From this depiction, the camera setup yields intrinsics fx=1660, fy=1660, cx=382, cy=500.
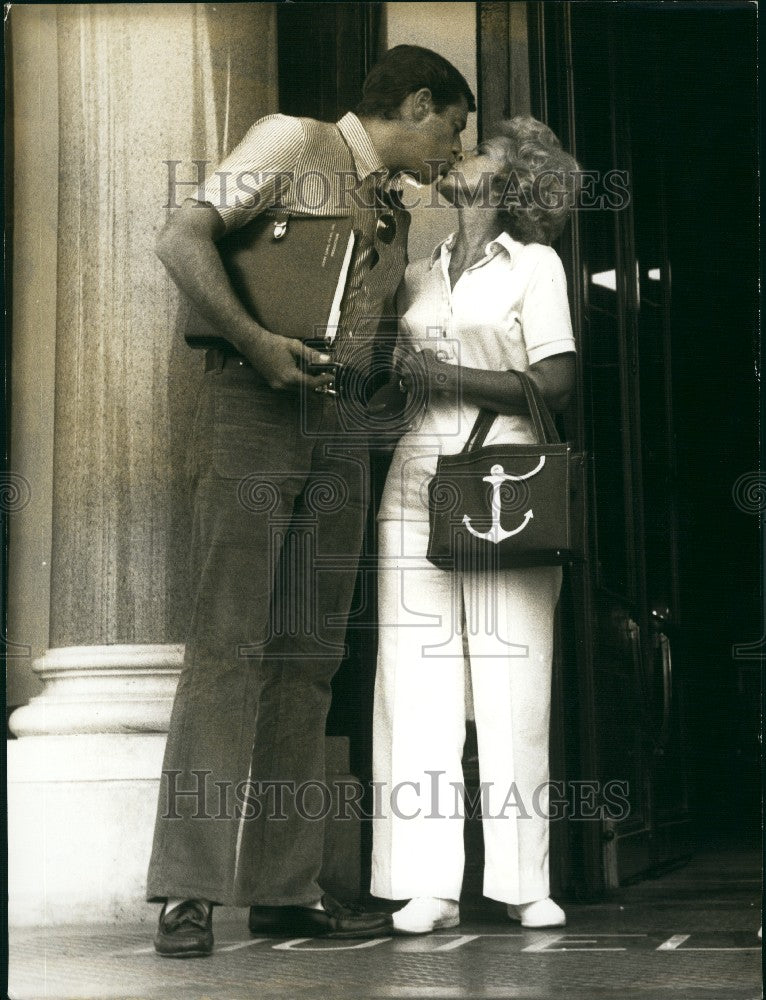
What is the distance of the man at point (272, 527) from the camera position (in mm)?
4609

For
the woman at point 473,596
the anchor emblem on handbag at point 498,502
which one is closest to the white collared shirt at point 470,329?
the woman at point 473,596

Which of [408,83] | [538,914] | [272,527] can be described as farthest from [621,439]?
[538,914]

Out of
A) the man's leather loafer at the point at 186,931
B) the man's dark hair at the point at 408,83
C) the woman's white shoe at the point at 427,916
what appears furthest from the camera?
the man's dark hair at the point at 408,83

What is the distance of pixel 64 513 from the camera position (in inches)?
190

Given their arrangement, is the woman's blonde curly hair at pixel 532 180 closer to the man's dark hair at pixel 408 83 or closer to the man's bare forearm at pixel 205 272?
the man's dark hair at pixel 408 83

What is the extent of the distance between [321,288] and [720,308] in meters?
1.19

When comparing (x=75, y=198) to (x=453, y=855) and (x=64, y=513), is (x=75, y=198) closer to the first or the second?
(x=64, y=513)

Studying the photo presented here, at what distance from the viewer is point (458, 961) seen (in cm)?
446

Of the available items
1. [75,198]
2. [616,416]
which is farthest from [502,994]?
[75,198]

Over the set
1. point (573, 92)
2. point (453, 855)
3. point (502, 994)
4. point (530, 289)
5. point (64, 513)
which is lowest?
point (502, 994)

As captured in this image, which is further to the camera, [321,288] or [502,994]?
[321,288]

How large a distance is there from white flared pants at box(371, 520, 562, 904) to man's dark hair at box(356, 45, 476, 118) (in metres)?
1.20

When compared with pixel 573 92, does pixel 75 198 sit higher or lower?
lower

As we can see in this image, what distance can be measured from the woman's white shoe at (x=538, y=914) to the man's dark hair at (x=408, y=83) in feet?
7.45
